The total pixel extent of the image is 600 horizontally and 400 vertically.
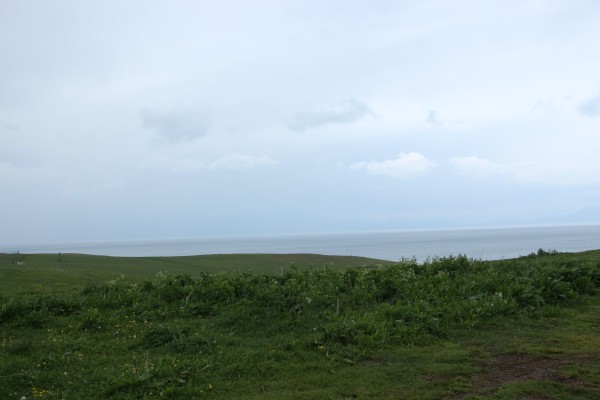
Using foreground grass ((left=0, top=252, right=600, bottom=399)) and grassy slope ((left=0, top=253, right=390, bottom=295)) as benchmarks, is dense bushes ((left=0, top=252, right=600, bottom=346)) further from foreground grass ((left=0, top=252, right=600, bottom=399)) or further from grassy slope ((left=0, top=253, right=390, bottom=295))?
grassy slope ((left=0, top=253, right=390, bottom=295))

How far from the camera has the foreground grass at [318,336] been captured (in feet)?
22.5

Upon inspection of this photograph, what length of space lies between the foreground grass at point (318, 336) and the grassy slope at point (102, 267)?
2702 mm

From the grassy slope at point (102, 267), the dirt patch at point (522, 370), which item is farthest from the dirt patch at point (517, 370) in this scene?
the grassy slope at point (102, 267)

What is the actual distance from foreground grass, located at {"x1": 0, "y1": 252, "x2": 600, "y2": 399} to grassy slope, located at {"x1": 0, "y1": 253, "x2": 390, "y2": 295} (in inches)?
106

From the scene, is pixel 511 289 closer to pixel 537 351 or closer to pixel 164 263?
pixel 537 351

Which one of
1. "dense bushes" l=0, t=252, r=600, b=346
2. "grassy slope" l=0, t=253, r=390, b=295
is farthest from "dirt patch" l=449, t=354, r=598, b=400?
"grassy slope" l=0, t=253, r=390, b=295

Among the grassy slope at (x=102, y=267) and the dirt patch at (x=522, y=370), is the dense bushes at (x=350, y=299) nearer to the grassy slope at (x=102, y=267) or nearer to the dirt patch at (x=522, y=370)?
the dirt patch at (x=522, y=370)

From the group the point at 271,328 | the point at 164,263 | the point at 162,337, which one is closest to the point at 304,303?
the point at 271,328

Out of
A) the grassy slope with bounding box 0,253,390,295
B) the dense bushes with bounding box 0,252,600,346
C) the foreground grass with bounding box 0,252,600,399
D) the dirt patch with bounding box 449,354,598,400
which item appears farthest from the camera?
the grassy slope with bounding box 0,253,390,295

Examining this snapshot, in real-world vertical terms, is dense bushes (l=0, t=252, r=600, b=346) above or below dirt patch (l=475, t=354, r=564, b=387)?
above

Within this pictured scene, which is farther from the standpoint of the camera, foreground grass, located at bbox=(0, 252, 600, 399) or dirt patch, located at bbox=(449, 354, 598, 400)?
foreground grass, located at bbox=(0, 252, 600, 399)

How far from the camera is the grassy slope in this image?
19000mm

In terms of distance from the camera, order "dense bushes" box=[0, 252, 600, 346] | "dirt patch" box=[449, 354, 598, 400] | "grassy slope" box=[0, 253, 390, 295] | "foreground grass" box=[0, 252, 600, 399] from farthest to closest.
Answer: "grassy slope" box=[0, 253, 390, 295] < "dense bushes" box=[0, 252, 600, 346] < "foreground grass" box=[0, 252, 600, 399] < "dirt patch" box=[449, 354, 598, 400]

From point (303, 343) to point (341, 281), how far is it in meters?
4.40
